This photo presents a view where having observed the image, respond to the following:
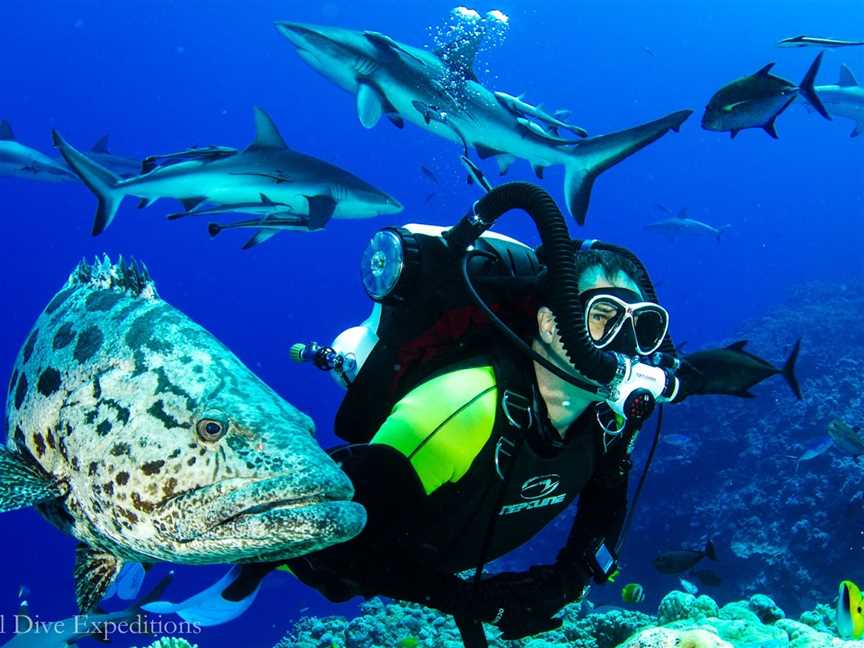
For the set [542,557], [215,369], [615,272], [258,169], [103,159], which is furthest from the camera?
[542,557]

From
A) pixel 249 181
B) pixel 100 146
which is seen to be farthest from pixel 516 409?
Answer: pixel 100 146

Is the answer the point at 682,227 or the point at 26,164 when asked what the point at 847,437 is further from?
the point at 26,164

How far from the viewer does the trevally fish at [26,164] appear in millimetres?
10109

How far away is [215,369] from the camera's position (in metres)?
1.90

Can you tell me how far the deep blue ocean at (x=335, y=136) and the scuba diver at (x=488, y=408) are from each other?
58589 millimetres

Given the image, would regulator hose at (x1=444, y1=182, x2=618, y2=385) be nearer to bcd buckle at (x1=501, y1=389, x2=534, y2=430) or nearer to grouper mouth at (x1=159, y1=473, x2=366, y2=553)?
bcd buckle at (x1=501, y1=389, x2=534, y2=430)

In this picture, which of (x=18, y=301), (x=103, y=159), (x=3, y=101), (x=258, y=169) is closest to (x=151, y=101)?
(x=3, y=101)

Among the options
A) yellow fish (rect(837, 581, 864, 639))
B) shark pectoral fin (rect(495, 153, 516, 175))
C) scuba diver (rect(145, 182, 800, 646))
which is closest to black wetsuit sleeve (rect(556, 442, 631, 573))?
scuba diver (rect(145, 182, 800, 646))

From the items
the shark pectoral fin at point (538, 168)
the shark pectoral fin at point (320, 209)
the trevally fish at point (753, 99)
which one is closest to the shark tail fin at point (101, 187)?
the shark pectoral fin at point (320, 209)

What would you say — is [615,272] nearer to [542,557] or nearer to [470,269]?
[470,269]

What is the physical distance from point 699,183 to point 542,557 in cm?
12595

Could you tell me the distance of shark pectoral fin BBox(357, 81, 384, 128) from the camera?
6477mm

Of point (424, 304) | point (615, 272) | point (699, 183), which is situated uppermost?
point (699, 183)

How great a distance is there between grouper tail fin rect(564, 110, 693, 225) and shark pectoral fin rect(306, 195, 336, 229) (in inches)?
92.5
